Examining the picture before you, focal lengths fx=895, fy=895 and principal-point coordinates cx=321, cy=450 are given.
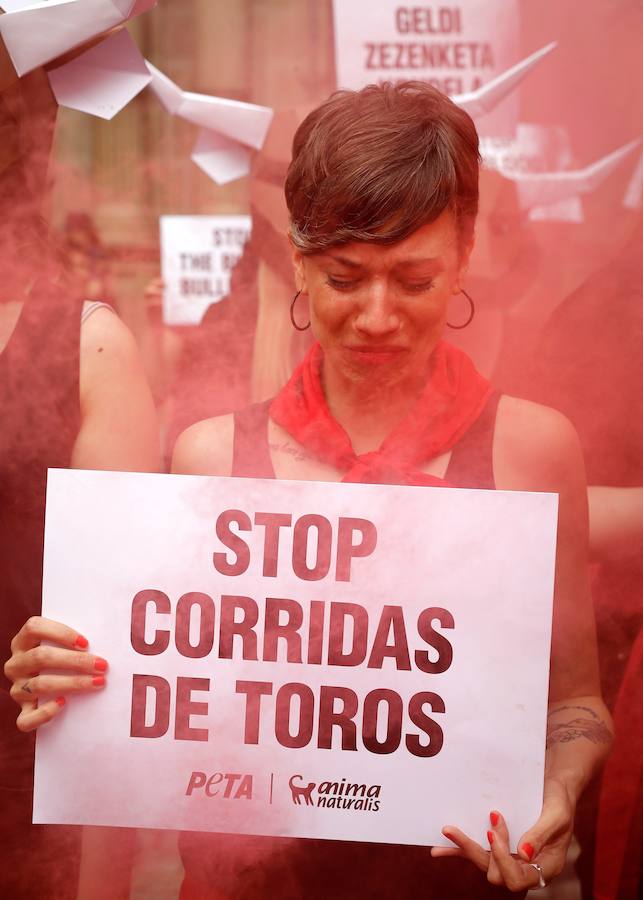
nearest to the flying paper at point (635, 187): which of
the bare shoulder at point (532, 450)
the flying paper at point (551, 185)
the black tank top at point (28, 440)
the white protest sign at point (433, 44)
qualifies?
the flying paper at point (551, 185)

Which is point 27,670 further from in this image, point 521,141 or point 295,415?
point 521,141

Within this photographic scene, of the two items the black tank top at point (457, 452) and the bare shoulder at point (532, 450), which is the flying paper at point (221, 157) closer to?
the black tank top at point (457, 452)

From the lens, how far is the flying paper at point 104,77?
1.50m

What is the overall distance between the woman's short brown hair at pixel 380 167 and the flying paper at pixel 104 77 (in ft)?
1.48

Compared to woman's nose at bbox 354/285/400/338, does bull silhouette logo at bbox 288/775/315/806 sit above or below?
below

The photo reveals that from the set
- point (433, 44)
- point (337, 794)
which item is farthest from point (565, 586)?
point (433, 44)

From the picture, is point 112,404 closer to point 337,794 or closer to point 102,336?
point 102,336

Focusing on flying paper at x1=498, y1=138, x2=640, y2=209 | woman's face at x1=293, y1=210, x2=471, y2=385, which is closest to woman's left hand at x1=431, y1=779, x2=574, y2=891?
woman's face at x1=293, y1=210, x2=471, y2=385

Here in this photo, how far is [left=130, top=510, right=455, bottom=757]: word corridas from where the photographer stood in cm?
120

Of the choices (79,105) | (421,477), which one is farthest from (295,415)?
(79,105)

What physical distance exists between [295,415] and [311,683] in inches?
15.2

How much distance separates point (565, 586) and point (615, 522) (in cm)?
23

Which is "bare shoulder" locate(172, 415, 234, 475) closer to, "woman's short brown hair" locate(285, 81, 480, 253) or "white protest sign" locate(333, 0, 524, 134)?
"woman's short brown hair" locate(285, 81, 480, 253)

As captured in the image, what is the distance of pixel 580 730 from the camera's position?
4.16ft
